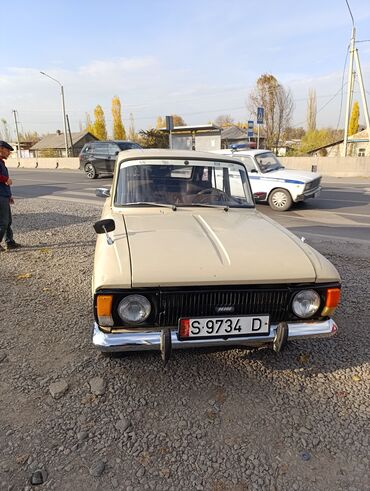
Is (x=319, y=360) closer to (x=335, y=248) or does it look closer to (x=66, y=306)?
(x=66, y=306)

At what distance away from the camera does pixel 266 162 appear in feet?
36.7

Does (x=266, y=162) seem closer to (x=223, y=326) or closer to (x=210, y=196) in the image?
(x=210, y=196)

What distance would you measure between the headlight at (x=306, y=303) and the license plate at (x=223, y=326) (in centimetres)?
26

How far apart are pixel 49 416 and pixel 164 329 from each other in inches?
39.4

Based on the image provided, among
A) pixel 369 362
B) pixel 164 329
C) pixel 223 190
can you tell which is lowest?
pixel 369 362

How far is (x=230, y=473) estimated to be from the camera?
206 cm

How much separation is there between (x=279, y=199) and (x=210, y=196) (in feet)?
23.5

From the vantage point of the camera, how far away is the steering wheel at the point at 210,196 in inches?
155

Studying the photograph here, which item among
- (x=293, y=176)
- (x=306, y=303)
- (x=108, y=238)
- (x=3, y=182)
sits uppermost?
(x=3, y=182)

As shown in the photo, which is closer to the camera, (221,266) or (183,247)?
(221,266)

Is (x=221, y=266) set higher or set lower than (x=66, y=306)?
higher

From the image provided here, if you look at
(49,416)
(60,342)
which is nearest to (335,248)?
(60,342)

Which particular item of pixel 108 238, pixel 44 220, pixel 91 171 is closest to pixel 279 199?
pixel 44 220

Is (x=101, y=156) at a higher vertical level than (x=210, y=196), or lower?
higher
